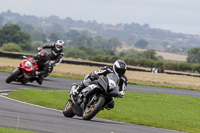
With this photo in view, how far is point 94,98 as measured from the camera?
11375 mm

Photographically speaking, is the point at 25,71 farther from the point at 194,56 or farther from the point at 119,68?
the point at 194,56

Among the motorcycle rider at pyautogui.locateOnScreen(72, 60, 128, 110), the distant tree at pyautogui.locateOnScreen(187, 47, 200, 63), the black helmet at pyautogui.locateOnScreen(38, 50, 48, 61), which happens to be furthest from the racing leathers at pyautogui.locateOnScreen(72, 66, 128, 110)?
the distant tree at pyautogui.locateOnScreen(187, 47, 200, 63)

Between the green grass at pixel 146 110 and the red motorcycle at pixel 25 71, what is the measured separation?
233 centimetres

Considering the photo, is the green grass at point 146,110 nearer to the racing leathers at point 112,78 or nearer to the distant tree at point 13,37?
the racing leathers at point 112,78

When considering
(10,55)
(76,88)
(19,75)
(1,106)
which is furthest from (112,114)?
Answer: (10,55)

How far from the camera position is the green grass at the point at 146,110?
42.7ft

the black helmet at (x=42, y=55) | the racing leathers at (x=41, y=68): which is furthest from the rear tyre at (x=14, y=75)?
the black helmet at (x=42, y=55)

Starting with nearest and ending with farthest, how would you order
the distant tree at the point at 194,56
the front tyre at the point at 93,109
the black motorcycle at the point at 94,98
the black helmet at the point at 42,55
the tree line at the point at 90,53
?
the front tyre at the point at 93,109 < the black motorcycle at the point at 94,98 < the black helmet at the point at 42,55 < the tree line at the point at 90,53 < the distant tree at the point at 194,56

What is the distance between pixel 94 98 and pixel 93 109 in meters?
0.29

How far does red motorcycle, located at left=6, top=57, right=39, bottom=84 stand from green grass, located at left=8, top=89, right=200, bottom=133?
2334 millimetres

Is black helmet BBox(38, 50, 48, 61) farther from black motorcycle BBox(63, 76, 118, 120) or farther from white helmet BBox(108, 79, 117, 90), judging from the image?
white helmet BBox(108, 79, 117, 90)

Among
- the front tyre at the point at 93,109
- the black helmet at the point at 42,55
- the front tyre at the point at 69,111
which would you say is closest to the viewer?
the front tyre at the point at 93,109

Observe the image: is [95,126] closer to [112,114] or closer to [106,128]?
[106,128]

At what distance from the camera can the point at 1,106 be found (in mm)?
12922
